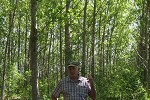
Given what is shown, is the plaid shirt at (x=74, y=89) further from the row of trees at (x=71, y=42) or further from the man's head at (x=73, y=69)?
the row of trees at (x=71, y=42)

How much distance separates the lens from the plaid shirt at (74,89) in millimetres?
5171

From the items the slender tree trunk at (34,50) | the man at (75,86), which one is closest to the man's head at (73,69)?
the man at (75,86)

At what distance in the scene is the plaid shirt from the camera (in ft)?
17.0

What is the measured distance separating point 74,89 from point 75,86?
0.04 m

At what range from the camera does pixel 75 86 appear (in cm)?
520

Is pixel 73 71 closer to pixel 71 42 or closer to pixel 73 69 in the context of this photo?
pixel 73 69

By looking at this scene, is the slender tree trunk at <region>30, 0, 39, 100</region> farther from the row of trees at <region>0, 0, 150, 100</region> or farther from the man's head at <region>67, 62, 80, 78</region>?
the man's head at <region>67, 62, 80, 78</region>

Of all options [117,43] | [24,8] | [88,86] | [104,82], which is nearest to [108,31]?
[117,43]

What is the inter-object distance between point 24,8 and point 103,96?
36.2ft

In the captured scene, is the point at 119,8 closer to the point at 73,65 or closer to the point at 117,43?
the point at 117,43

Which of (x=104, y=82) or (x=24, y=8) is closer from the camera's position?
(x=104, y=82)

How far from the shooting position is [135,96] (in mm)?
18562

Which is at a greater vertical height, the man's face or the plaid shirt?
the man's face

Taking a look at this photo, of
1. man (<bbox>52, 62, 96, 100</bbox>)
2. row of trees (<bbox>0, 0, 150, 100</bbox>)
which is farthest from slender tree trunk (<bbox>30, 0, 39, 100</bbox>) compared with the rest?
man (<bbox>52, 62, 96, 100</bbox>)
